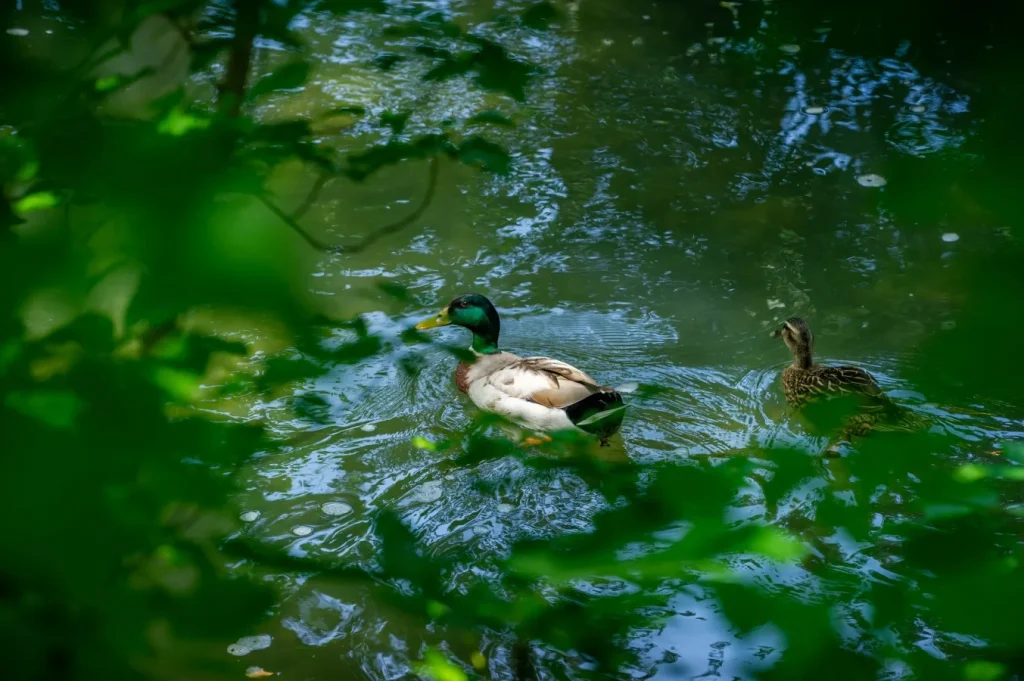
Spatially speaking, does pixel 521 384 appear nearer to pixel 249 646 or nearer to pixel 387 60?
pixel 249 646

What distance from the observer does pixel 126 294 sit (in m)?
0.64

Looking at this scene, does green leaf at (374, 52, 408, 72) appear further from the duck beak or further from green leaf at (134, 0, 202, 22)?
the duck beak

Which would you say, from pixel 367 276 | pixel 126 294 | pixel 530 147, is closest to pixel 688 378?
pixel 367 276

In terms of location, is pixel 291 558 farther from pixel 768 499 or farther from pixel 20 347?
pixel 768 499

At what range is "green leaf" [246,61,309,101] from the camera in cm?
123

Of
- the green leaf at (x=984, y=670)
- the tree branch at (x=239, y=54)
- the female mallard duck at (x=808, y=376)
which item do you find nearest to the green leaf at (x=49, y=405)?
the tree branch at (x=239, y=54)

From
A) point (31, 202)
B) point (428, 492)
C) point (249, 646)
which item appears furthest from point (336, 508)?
point (31, 202)

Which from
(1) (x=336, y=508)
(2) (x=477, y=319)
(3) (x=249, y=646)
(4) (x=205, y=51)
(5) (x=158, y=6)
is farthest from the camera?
(2) (x=477, y=319)

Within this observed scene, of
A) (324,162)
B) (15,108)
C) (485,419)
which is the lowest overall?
(485,419)

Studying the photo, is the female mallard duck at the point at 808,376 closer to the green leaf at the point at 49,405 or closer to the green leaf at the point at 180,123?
the green leaf at the point at 180,123

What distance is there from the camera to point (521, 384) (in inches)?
188

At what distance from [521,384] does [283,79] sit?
3.61 metres

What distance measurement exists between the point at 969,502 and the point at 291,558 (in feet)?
1.93

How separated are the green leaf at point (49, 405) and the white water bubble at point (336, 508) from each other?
3494 mm
